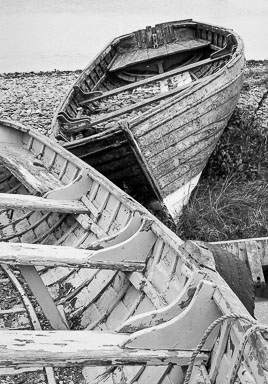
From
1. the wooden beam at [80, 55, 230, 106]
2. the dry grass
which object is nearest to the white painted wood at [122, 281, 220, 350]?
the dry grass

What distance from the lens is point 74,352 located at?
3078 mm

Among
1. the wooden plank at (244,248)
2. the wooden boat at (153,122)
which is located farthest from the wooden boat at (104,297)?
the wooden plank at (244,248)

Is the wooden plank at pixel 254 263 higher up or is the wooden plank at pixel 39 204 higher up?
the wooden plank at pixel 39 204

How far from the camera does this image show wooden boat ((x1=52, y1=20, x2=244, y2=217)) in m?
6.46

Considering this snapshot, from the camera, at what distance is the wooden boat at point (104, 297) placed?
307 cm

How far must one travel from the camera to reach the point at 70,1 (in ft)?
139

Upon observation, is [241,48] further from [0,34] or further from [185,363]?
[0,34]

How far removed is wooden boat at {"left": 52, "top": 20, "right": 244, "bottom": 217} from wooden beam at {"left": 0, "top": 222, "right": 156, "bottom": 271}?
2212 millimetres

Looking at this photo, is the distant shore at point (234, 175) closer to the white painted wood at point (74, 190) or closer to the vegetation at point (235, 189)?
the vegetation at point (235, 189)

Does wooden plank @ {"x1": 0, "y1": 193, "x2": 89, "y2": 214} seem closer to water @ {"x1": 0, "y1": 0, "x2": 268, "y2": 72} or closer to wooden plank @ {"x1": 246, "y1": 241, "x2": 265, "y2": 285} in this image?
wooden plank @ {"x1": 246, "y1": 241, "x2": 265, "y2": 285}

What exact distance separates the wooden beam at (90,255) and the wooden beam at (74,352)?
800mm

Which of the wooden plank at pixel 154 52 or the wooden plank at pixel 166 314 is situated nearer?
the wooden plank at pixel 166 314

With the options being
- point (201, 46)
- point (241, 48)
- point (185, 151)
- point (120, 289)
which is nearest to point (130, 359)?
point (120, 289)

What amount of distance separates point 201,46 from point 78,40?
58.1 feet
